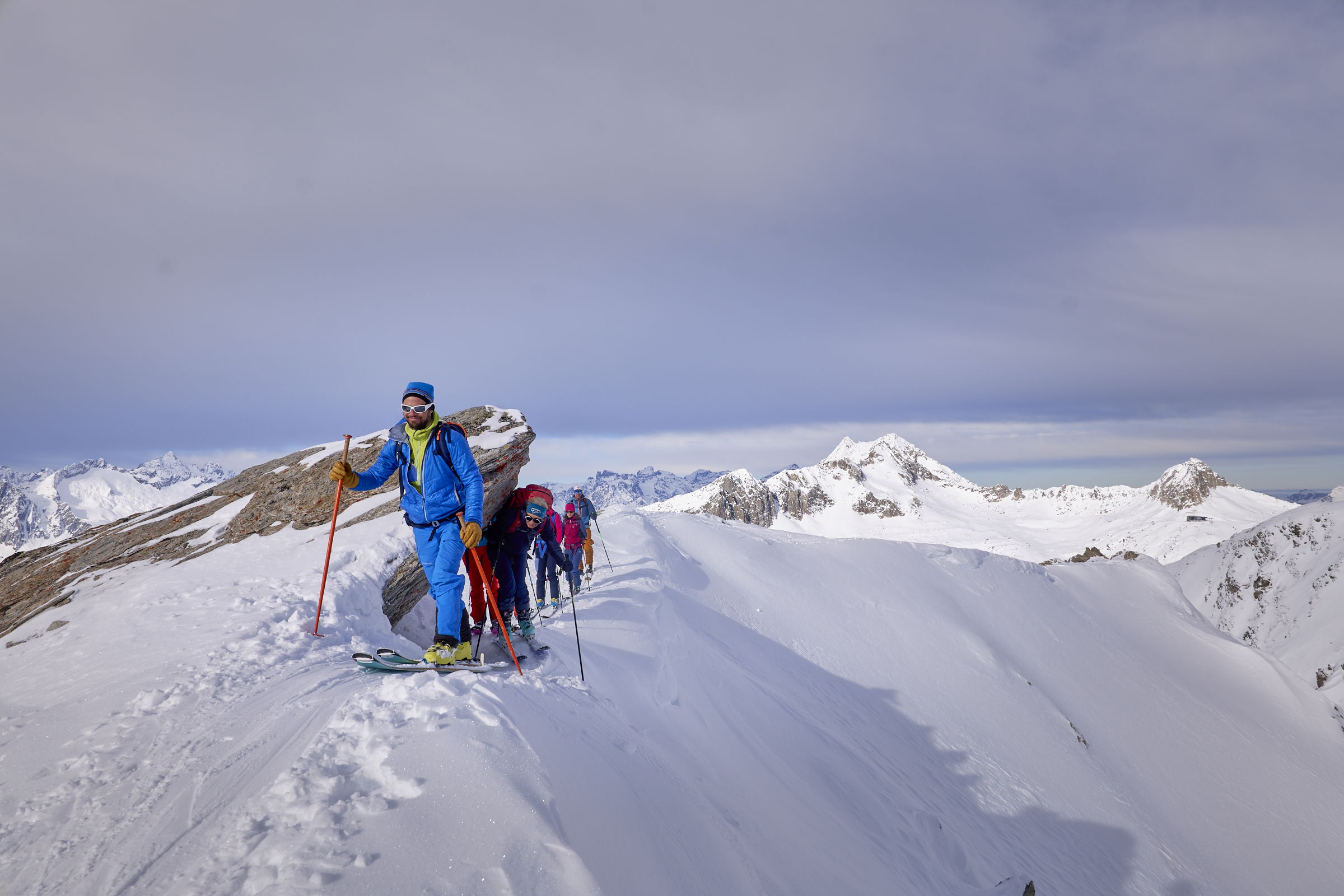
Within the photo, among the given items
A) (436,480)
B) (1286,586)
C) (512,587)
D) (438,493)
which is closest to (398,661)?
(438,493)

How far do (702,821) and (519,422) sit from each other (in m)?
11.3

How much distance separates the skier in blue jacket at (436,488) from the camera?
6633mm

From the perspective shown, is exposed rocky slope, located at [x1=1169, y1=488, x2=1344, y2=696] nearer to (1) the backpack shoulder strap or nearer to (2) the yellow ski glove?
(2) the yellow ski glove

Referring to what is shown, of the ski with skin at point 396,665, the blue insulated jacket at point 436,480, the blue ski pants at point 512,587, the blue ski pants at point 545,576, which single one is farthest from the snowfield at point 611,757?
the blue insulated jacket at point 436,480

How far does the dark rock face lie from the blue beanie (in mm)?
4987

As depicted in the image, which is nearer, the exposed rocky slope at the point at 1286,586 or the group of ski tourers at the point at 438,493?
the group of ski tourers at the point at 438,493

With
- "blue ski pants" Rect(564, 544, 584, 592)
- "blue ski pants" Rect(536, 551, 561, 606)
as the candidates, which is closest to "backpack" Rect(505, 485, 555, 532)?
"blue ski pants" Rect(536, 551, 561, 606)

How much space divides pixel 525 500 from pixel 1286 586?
7043 centimetres

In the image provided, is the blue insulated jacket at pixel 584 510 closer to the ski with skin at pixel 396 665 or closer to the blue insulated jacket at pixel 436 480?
the blue insulated jacket at pixel 436 480

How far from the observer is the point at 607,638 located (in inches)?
431

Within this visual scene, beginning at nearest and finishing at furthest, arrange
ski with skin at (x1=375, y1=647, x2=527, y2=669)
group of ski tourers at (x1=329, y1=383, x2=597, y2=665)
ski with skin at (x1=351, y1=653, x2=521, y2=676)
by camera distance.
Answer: ski with skin at (x1=351, y1=653, x2=521, y2=676)
ski with skin at (x1=375, y1=647, x2=527, y2=669)
group of ski tourers at (x1=329, y1=383, x2=597, y2=665)

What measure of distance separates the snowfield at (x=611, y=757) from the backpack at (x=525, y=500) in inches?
88.4

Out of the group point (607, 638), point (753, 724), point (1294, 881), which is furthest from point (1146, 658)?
point (607, 638)

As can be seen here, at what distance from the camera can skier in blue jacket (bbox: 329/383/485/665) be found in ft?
21.8
